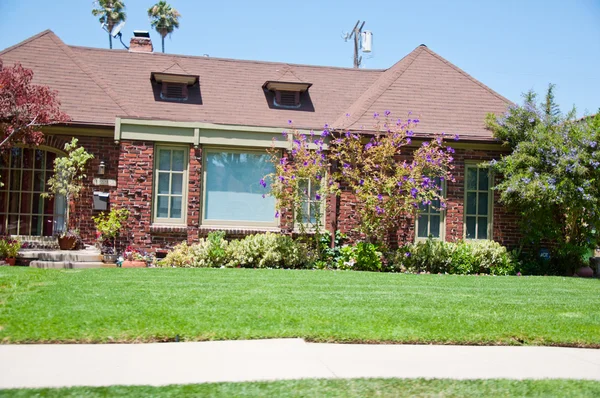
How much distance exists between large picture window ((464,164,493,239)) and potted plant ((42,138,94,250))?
343 inches

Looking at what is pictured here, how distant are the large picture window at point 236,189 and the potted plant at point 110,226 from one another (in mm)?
1812

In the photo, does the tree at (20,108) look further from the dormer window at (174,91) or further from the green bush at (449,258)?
the green bush at (449,258)

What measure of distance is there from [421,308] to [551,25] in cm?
764

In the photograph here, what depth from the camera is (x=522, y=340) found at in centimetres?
669

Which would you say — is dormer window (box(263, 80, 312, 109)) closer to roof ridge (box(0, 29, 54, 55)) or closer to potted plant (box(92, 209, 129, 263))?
potted plant (box(92, 209, 129, 263))

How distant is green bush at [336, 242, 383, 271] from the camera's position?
13.5m

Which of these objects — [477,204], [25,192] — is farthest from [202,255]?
[477,204]

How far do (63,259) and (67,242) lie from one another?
0.73 metres

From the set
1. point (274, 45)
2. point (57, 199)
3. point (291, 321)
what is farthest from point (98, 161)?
point (291, 321)

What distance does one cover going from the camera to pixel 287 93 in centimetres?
1639

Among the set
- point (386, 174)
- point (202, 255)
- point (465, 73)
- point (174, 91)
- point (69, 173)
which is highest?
point (465, 73)

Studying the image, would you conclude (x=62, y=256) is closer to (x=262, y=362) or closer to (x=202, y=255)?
(x=202, y=255)

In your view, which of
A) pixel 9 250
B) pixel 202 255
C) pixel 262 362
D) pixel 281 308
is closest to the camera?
pixel 262 362

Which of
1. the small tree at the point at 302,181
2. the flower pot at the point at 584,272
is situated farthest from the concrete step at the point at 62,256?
the flower pot at the point at 584,272
